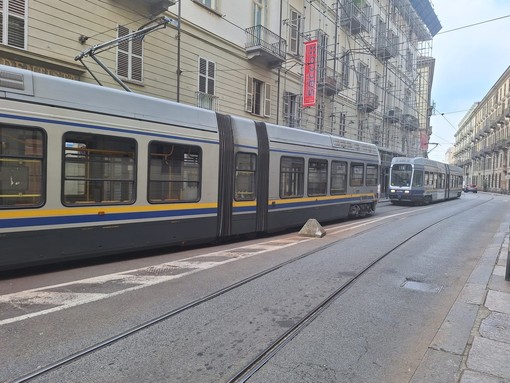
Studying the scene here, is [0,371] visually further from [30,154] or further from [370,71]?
[370,71]

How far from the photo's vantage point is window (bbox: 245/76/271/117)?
20.1m

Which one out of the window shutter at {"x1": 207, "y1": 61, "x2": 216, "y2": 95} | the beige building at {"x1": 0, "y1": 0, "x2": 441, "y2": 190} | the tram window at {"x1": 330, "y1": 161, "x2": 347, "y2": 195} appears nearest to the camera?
the beige building at {"x1": 0, "y1": 0, "x2": 441, "y2": 190}

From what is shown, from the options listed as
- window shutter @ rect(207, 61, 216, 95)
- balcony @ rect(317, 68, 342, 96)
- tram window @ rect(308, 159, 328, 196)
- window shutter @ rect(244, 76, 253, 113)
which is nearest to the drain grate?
tram window @ rect(308, 159, 328, 196)

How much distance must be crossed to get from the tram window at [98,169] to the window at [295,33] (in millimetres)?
18082

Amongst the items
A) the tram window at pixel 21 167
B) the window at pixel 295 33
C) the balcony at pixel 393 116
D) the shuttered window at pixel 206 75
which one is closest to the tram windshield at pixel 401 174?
the window at pixel 295 33

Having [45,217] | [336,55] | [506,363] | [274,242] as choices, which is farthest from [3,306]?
[336,55]

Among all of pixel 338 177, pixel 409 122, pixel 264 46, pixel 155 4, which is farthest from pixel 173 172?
pixel 409 122

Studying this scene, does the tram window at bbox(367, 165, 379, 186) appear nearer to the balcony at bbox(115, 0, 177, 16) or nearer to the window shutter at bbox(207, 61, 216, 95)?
the window shutter at bbox(207, 61, 216, 95)

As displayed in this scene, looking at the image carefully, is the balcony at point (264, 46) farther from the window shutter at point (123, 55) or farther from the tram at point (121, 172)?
the tram at point (121, 172)

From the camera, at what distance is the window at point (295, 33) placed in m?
22.7

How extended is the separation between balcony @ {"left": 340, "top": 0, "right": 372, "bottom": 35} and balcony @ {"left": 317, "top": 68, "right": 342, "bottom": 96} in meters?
3.90

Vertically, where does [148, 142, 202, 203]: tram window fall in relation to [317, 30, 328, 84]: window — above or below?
below

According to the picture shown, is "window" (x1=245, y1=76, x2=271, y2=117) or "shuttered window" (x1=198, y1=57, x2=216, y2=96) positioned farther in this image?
"window" (x1=245, y1=76, x2=271, y2=117)

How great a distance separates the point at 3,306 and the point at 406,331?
483cm
